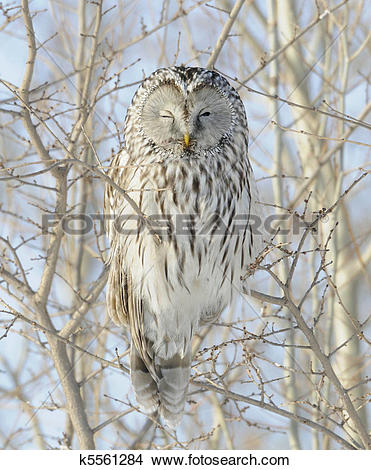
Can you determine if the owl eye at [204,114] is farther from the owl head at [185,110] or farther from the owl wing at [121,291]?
the owl wing at [121,291]

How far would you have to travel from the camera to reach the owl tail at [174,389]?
13.5ft

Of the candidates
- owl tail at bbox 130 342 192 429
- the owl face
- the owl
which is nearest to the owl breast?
the owl

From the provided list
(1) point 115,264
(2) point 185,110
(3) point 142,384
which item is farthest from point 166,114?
(3) point 142,384

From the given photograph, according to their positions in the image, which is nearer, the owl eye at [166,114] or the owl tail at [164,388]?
the owl eye at [166,114]

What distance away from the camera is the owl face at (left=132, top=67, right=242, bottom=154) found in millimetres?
3689

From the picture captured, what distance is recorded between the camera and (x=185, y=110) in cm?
367

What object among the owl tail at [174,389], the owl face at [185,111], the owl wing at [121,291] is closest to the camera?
the owl face at [185,111]

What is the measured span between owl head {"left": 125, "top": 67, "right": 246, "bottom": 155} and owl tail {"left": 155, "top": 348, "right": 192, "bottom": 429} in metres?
1.31

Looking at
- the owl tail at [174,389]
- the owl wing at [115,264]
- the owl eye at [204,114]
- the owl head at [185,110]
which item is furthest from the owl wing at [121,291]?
the owl eye at [204,114]

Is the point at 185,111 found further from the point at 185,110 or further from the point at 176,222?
the point at 176,222

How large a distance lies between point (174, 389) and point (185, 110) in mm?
1662
